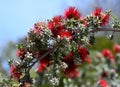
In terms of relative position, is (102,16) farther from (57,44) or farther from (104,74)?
(104,74)

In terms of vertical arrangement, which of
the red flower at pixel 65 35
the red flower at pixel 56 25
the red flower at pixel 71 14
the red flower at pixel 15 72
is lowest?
Answer: the red flower at pixel 15 72

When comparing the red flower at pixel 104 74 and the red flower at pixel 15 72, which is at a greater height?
the red flower at pixel 104 74

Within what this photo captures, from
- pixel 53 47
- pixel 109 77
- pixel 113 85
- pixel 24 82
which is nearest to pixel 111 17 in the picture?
pixel 53 47

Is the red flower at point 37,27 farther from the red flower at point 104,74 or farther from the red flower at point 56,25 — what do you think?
the red flower at point 104,74

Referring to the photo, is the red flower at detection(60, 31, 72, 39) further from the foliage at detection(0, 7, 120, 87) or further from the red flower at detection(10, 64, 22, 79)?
the red flower at detection(10, 64, 22, 79)

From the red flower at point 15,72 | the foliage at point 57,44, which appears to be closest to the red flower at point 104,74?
the foliage at point 57,44

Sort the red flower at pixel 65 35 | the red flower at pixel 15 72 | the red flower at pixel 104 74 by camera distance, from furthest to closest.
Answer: the red flower at pixel 104 74
the red flower at pixel 15 72
the red flower at pixel 65 35

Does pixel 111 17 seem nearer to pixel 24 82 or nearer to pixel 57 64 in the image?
pixel 57 64
